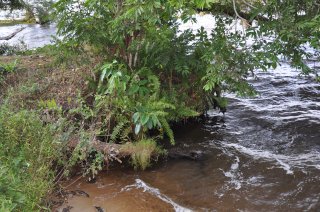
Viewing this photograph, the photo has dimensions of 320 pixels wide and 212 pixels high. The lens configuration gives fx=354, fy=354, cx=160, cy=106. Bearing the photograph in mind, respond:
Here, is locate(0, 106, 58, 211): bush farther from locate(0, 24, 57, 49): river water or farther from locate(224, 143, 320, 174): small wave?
locate(0, 24, 57, 49): river water

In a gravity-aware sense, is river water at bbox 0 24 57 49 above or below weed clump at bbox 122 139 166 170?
above

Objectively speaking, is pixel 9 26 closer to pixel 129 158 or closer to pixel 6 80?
pixel 6 80

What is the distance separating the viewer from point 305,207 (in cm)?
483

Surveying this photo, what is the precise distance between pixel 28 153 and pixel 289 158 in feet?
14.0

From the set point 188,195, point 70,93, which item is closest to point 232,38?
point 188,195

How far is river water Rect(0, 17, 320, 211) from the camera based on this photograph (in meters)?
4.94

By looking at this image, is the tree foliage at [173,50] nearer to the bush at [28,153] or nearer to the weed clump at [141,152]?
the weed clump at [141,152]

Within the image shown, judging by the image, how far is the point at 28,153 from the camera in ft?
14.8

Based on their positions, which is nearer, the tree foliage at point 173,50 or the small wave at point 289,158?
the tree foliage at point 173,50

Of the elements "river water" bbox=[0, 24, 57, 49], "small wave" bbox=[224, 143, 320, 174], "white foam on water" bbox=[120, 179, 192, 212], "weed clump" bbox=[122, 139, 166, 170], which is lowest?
"white foam on water" bbox=[120, 179, 192, 212]

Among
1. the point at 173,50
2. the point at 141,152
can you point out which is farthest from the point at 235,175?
the point at 173,50

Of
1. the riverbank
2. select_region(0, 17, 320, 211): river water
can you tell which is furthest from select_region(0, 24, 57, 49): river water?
select_region(0, 17, 320, 211): river water

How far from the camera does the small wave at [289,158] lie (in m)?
5.88

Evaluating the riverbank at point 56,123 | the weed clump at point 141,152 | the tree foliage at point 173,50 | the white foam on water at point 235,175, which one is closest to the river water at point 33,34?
the riverbank at point 56,123
